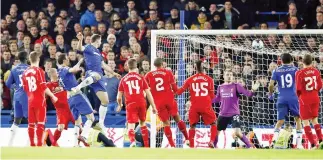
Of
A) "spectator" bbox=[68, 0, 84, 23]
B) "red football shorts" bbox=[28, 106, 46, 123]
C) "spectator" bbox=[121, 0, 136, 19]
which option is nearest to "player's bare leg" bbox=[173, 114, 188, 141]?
"red football shorts" bbox=[28, 106, 46, 123]

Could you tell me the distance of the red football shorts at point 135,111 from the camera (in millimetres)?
16812

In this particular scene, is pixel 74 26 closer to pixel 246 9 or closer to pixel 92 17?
pixel 92 17

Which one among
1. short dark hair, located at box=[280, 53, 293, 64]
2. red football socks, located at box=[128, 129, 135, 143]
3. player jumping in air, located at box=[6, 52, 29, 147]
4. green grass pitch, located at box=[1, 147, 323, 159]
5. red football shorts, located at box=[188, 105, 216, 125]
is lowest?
green grass pitch, located at box=[1, 147, 323, 159]

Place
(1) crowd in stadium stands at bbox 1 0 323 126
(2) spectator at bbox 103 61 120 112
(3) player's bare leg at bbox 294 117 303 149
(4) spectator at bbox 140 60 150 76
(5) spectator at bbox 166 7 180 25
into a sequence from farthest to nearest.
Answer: (5) spectator at bbox 166 7 180 25 → (2) spectator at bbox 103 61 120 112 → (4) spectator at bbox 140 60 150 76 → (1) crowd in stadium stands at bbox 1 0 323 126 → (3) player's bare leg at bbox 294 117 303 149

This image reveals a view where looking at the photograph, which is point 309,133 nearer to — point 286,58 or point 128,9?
point 286,58

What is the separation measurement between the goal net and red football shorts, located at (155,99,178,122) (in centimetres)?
125

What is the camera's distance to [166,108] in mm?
17453

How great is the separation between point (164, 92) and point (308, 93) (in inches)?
97.0

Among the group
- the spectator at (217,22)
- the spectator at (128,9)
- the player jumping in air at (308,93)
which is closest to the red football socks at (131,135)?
the player jumping in air at (308,93)

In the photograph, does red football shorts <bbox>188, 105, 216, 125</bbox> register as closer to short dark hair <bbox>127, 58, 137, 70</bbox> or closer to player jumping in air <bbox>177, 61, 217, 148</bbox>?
player jumping in air <bbox>177, 61, 217, 148</bbox>

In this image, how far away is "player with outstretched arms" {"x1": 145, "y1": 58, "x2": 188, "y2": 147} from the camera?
681 inches

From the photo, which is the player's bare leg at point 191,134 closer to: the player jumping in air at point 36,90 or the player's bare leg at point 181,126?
the player's bare leg at point 181,126

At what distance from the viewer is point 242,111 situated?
1956 centimetres

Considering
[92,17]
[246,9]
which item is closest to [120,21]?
[92,17]
